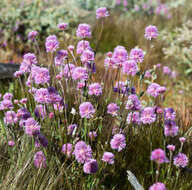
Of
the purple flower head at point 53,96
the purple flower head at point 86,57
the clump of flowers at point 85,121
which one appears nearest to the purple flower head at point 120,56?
the clump of flowers at point 85,121

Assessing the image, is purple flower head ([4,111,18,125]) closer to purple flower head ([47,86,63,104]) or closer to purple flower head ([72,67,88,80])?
purple flower head ([47,86,63,104])

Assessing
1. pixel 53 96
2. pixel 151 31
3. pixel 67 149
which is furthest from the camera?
pixel 151 31

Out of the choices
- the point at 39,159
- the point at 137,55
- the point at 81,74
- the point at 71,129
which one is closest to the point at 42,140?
the point at 39,159

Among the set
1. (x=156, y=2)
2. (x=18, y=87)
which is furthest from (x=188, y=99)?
(x=156, y=2)

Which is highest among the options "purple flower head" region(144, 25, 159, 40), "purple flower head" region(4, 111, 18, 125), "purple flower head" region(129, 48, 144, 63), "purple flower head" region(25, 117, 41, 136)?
"purple flower head" region(144, 25, 159, 40)

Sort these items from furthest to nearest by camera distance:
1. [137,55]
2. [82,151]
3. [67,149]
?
[137,55] < [67,149] < [82,151]

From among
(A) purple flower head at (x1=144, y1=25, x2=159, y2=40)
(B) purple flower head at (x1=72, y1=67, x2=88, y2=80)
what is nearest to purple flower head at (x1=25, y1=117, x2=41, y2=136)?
(B) purple flower head at (x1=72, y1=67, x2=88, y2=80)

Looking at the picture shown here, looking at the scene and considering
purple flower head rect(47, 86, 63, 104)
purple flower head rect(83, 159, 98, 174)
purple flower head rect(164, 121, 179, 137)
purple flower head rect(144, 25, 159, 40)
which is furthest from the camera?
purple flower head rect(144, 25, 159, 40)

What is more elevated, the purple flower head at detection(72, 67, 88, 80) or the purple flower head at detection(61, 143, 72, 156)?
the purple flower head at detection(72, 67, 88, 80)

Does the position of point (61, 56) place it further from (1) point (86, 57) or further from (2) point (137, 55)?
(2) point (137, 55)

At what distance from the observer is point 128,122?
6.71 feet

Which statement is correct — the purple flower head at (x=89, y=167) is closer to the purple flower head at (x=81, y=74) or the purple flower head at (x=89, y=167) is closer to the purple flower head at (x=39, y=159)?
the purple flower head at (x=39, y=159)

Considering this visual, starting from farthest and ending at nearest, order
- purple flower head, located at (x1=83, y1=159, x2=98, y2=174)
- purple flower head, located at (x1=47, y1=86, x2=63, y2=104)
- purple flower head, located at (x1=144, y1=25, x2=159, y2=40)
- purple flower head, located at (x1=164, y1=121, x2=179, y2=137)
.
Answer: purple flower head, located at (x1=144, y1=25, x2=159, y2=40) → purple flower head, located at (x1=164, y1=121, x2=179, y2=137) → purple flower head, located at (x1=47, y1=86, x2=63, y2=104) → purple flower head, located at (x1=83, y1=159, x2=98, y2=174)

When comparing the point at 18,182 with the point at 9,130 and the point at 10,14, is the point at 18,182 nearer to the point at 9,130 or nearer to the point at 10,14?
the point at 9,130
